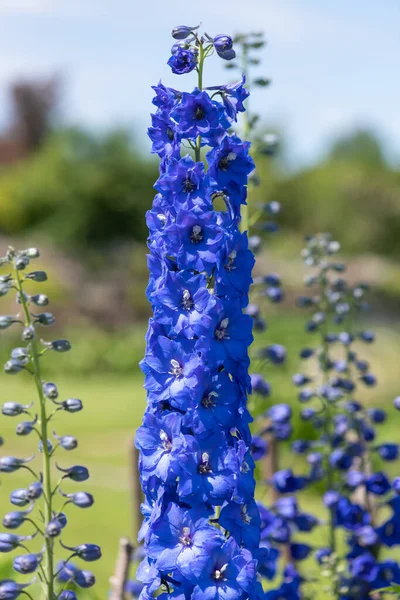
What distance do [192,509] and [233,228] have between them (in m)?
0.65

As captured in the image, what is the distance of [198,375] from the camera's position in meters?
2.04

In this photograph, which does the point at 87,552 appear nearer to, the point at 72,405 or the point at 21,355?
the point at 72,405

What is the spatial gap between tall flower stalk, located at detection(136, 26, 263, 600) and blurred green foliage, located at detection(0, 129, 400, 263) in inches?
751

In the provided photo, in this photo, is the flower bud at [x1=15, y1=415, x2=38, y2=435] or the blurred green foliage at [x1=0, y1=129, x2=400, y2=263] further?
the blurred green foliage at [x1=0, y1=129, x2=400, y2=263]

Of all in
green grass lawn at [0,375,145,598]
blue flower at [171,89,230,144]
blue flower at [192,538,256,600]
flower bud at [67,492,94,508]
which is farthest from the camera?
green grass lawn at [0,375,145,598]

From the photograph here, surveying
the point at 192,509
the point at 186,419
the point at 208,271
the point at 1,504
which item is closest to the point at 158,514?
the point at 192,509

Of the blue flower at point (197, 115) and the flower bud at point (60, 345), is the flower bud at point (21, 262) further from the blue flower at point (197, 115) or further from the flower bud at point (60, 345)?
the blue flower at point (197, 115)

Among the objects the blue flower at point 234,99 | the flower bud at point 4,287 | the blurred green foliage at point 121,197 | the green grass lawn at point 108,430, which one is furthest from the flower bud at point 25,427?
the blurred green foliage at point 121,197

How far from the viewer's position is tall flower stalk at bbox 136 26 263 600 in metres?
2.05

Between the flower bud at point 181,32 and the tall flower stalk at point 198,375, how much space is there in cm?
6

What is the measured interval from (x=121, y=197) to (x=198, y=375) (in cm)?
2235

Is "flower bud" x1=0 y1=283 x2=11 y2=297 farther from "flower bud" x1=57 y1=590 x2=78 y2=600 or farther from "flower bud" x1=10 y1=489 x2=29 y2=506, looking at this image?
"flower bud" x1=57 y1=590 x2=78 y2=600

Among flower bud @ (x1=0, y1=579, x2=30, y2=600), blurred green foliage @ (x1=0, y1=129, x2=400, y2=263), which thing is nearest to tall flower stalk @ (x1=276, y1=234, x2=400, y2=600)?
flower bud @ (x1=0, y1=579, x2=30, y2=600)

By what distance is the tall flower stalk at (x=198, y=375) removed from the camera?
Answer: 2055 mm
